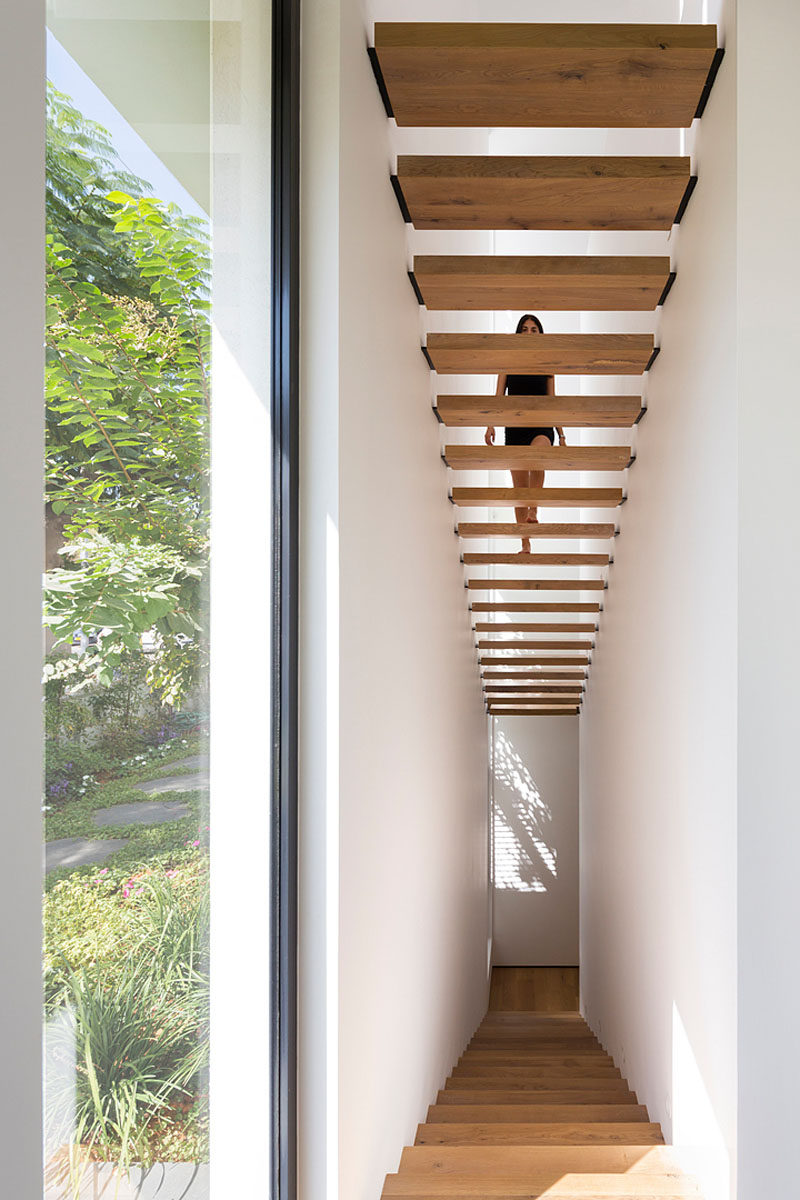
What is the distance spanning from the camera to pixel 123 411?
3.35ft

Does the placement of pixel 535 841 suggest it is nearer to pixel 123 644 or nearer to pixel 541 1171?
pixel 541 1171

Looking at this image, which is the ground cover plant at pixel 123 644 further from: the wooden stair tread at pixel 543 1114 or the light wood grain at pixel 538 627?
the light wood grain at pixel 538 627

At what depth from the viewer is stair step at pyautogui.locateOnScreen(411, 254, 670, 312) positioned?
9.59 feet

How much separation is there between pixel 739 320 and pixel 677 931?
1.82 metres

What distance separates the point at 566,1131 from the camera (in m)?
2.85

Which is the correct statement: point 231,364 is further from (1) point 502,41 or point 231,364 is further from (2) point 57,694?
(1) point 502,41

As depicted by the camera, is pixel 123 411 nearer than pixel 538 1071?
Yes

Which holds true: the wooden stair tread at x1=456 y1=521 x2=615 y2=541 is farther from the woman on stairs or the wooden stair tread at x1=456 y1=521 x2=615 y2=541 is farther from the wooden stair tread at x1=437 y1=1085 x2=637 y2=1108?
the wooden stair tread at x1=437 y1=1085 x2=637 y2=1108

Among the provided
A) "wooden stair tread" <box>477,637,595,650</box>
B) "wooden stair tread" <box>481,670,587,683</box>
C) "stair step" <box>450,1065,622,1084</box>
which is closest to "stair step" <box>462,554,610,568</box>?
"wooden stair tread" <box>477,637,595,650</box>

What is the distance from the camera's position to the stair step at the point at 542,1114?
10.7 feet

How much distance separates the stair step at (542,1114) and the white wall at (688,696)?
10 cm

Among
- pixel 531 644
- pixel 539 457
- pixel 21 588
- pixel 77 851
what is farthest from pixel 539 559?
pixel 21 588

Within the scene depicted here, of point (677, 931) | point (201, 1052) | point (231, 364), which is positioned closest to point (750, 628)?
point (677, 931)

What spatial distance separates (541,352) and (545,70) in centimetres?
111
